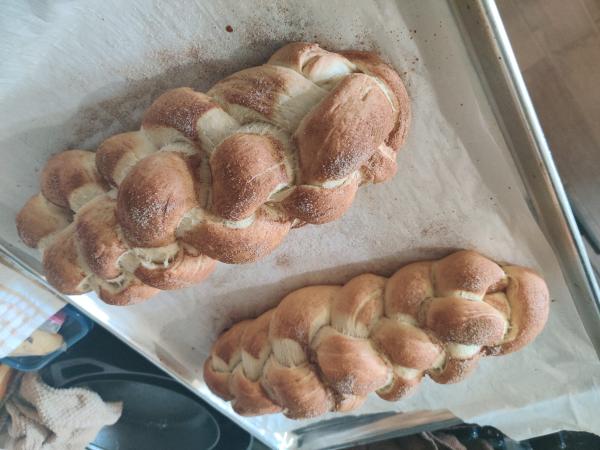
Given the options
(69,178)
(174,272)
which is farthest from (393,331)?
(69,178)

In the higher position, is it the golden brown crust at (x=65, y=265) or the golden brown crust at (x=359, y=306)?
the golden brown crust at (x=65, y=265)

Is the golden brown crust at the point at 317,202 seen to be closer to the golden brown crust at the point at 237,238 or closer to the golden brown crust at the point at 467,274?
the golden brown crust at the point at 237,238

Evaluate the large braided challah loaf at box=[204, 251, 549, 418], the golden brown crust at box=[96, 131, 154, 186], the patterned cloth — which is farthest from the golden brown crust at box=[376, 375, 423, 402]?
the patterned cloth

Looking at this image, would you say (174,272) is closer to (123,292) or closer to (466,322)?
(123,292)

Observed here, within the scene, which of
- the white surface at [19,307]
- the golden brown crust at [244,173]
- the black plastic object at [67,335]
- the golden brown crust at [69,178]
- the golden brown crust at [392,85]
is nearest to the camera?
the golden brown crust at [244,173]

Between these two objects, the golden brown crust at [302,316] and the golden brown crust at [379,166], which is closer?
the golden brown crust at [379,166]

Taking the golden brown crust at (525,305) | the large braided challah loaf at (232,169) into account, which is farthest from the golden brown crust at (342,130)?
the golden brown crust at (525,305)

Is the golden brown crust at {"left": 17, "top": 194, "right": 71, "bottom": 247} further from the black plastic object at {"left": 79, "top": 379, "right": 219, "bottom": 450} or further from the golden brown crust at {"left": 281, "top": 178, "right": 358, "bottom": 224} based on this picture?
the black plastic object at {"left": 79, "top": 379, "right": 219, "bottom": 450}

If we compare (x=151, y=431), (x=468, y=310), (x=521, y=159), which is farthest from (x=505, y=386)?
(x=151, y=431)
